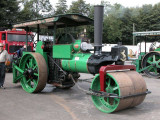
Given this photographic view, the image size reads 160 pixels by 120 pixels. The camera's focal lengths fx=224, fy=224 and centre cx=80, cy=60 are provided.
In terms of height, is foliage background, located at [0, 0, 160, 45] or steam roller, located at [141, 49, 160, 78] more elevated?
foliage background, located at [0, 0, 160, 45]

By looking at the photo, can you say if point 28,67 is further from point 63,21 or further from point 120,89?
point 120,89

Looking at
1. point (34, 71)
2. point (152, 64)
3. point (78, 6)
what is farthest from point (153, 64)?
point (78, 6)

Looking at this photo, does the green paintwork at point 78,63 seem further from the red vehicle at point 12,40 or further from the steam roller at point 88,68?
the red vehicle at point 12,40

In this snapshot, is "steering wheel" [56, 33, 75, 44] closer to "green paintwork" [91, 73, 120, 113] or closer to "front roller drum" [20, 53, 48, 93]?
"front roller drum" [20, 53, 48, 93]

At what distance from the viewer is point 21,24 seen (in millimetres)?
6562

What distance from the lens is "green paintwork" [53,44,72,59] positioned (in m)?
5.44

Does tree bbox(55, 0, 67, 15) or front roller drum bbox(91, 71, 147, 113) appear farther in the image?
tree bbox(55, 0, 67, 15)

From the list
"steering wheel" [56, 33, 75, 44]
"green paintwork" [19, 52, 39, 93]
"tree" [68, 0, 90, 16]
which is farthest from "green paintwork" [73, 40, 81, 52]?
"tree" [68, 0, 90, 16]

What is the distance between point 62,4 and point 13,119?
44217 millimetres

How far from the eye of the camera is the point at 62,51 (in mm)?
5633

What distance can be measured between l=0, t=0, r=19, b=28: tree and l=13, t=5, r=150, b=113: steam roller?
17.3 metres

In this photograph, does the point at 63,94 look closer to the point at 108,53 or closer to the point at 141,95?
the point at 108,53

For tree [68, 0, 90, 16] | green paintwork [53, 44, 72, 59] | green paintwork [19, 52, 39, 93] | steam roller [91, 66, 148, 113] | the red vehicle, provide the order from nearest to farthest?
steam roller [91, 66, 148, 113]
green paintwork [53, 44, 72, 59]
green paintwork [19, 52, 39, 93]
the red vehicle
tree [68, 0, 90, 16]

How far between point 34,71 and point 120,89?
9.41 ft
